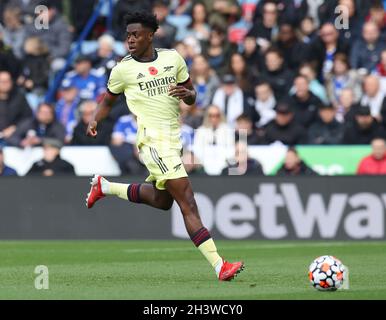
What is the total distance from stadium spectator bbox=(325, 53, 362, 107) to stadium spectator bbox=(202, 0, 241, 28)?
2.27 metres

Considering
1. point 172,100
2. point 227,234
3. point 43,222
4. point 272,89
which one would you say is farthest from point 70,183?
point 172,100

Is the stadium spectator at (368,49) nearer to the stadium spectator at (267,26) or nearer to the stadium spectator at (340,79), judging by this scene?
the stadium spectator at (340,79)

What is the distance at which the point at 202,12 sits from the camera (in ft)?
68.9

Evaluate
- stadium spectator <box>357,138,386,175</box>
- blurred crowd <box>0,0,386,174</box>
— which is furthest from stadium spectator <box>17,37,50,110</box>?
stadium spectator <box>357,138,386,175</box>

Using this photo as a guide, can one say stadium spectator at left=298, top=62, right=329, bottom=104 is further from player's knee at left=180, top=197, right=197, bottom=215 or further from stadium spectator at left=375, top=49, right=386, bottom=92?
player's knee at left=180, top=197, right=197, bottom=215

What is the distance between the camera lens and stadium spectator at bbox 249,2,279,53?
2061 cm

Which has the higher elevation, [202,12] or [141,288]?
[202,12]

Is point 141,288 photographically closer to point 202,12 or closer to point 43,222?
point 43,222

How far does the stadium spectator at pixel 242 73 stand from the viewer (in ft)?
65.4

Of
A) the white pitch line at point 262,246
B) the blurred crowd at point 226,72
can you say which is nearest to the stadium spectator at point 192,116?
the blurred crowd at point 226,72

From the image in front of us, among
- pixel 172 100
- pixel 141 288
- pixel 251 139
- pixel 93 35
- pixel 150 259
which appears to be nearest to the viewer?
pixel 141 288

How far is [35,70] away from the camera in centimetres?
2111

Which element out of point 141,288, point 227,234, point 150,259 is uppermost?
point 227,234

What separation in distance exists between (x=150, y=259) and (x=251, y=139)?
4.79 metres
